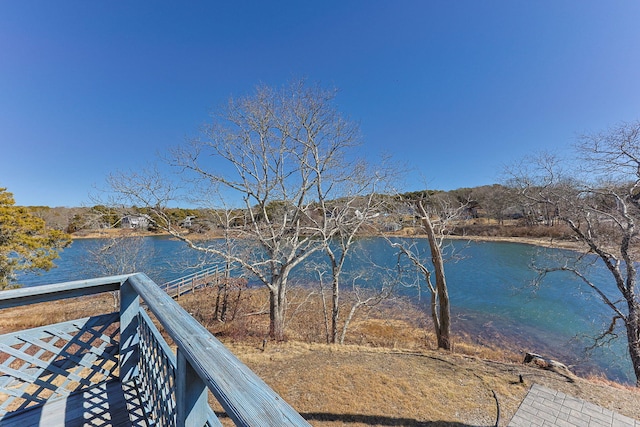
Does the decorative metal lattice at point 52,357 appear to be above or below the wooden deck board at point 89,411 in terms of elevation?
above

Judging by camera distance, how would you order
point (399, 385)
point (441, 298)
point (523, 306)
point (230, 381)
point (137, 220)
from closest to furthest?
point (230, 381)
point (399, 385)
point (137, 220)
point (441, 298)
point (523, 306)

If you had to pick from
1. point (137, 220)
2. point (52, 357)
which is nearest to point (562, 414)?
point (52, 357)

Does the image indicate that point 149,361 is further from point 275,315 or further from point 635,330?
point 635,330

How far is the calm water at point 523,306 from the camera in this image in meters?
8.38

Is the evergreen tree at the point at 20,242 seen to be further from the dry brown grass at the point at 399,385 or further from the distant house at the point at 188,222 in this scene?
the dry brown grass at the point at 399,385

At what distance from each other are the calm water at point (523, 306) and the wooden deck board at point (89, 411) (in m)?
4.86

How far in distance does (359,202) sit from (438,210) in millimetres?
3028

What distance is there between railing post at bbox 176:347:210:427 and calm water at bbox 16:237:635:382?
630 centimetres

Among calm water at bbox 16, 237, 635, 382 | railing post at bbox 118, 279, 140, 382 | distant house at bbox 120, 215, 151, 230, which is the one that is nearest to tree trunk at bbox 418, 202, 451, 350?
calm water at bbox 16, 237, 635, 382

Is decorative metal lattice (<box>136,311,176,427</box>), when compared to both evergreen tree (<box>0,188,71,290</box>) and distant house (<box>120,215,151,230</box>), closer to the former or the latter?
distant house (<box>120,215,151,230</box>)

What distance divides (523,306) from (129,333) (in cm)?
1537

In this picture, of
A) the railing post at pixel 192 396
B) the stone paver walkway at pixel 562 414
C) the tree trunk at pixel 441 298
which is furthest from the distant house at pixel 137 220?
the stone paver walkway at pixel 562 414

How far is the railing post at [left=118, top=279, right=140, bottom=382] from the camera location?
1932 mm

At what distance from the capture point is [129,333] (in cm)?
200
